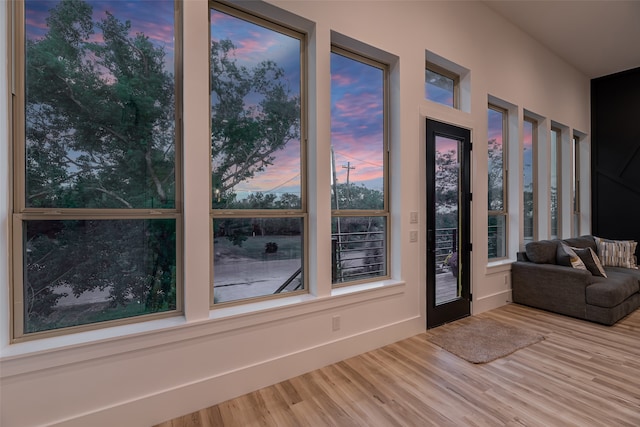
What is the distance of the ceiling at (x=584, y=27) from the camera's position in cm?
400

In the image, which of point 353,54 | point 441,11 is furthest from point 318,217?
point 441,11

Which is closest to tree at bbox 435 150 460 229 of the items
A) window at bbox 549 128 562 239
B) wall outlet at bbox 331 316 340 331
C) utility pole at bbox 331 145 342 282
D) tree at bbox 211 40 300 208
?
utility pole at bbox 331 145 342 282

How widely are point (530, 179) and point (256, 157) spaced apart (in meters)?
4.78

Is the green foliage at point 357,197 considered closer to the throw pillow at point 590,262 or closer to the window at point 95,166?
the window at point 95,166

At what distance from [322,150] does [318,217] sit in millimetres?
578

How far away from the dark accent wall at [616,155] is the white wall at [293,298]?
3.43 meters

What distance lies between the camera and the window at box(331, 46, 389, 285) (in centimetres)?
295

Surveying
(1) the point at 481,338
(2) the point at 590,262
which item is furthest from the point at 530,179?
(1) the point at 481,338

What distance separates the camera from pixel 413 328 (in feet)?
10.5

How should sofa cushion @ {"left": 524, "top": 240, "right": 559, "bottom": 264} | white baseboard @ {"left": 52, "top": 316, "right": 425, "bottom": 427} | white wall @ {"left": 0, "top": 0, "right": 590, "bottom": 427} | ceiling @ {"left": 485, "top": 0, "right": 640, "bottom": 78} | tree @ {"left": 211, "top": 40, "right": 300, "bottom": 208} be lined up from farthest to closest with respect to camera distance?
sofa cushion @ {"left": 524, "top": 240, "right": 559, "bottom": 264}, ceiling @ {"left": 485, "top": 0, "right": 640, "bottom": 78}, tree @ {"left": 211, "top": 40, "right": 300, "bottom": 208}, white baseboard @ {"left": 52, "top": 316, "right": 425, "bottom": 427}, white wall @ {"left": 0, "top": 0, "right": 590, "bottom": 427}

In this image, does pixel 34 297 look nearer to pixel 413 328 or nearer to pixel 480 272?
pixel 413 328

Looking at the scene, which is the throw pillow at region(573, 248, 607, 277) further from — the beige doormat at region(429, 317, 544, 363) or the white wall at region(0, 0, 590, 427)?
the beige doormat at region(429, 317, 544, 363)

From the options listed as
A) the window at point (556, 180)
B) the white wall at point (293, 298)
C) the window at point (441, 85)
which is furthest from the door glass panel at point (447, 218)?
the window at point (556, 180)

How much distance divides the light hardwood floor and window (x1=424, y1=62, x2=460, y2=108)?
288cm
